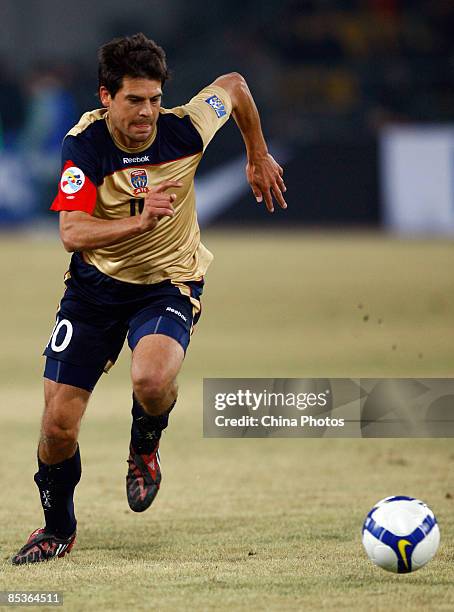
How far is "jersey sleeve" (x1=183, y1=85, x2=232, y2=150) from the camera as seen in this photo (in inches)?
221

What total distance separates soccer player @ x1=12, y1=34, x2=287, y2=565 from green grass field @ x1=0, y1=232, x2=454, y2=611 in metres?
0.42

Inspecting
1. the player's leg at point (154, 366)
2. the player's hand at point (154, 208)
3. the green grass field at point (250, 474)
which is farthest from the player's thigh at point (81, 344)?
the green grass field at point (250, 474)

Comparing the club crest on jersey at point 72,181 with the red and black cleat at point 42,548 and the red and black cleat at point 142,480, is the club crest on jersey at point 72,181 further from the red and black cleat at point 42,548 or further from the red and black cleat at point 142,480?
the red and black cleat at point 42,548

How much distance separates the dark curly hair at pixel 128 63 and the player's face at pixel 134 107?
0.09 feet

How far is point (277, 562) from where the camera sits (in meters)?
5.09

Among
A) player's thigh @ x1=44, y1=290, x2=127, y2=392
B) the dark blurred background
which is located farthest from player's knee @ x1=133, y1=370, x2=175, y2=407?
the dark blurred background

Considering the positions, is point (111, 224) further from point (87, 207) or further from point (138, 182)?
point (138, 182)

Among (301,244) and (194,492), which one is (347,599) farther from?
(301,244)

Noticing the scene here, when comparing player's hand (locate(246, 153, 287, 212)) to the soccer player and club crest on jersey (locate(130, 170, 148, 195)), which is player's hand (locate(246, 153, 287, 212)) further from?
club crest on jersey (locate(130, 170, 148, 195))

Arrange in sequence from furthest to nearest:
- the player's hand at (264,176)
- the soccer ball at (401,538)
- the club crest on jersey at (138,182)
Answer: the player's hand at (264,176)
the club crest on jersey at (138,182)
the soccer ball at (401,538)

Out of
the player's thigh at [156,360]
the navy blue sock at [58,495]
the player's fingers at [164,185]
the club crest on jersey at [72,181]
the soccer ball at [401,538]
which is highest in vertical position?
the club crest on jersey at [72,181]

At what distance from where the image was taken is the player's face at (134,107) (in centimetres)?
517

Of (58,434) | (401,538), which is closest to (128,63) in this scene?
(58,434)

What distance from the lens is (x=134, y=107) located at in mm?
5191
